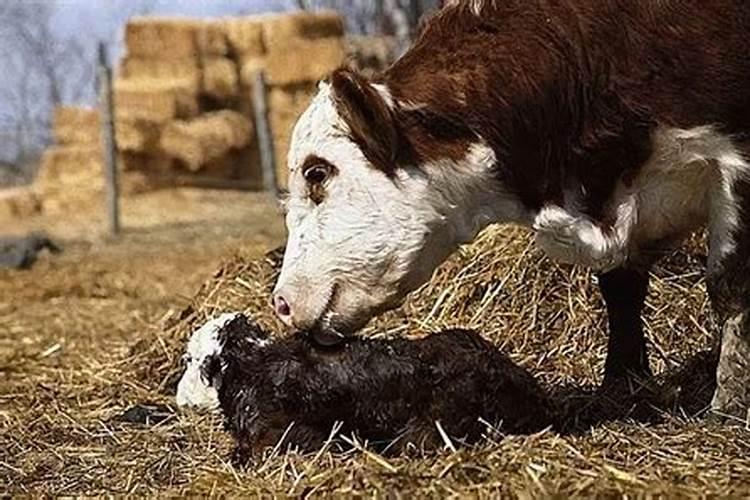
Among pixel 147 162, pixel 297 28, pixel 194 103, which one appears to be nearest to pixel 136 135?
pixel 147 162

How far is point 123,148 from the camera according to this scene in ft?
72.8

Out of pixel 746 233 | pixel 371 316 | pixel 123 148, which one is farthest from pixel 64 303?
pixel 123 148

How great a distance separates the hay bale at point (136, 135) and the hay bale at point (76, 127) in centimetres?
202

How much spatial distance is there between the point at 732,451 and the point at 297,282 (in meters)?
1.46

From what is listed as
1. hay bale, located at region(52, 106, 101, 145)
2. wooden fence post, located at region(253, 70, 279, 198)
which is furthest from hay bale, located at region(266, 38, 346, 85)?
hay bale, located at region(52, 106, 101, 145)

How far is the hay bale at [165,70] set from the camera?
23516mm

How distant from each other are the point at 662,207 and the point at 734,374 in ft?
2.11

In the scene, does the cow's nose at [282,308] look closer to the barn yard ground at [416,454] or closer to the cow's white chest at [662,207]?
the barn yard ground at [416,454]

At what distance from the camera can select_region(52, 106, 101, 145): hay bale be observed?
2423 centimetres

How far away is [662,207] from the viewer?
14.4 feet

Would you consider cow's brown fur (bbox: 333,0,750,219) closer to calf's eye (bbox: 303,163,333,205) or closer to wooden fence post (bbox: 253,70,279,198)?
calf's eye (bbox: 303,163,333,205)

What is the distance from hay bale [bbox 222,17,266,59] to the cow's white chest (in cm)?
2065

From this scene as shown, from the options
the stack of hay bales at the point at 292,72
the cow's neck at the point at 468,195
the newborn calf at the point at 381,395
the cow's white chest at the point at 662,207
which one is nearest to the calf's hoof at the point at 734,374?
the cow's white chest at the point at 662,207

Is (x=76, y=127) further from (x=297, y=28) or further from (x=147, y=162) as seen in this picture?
(x=297, y=28)
